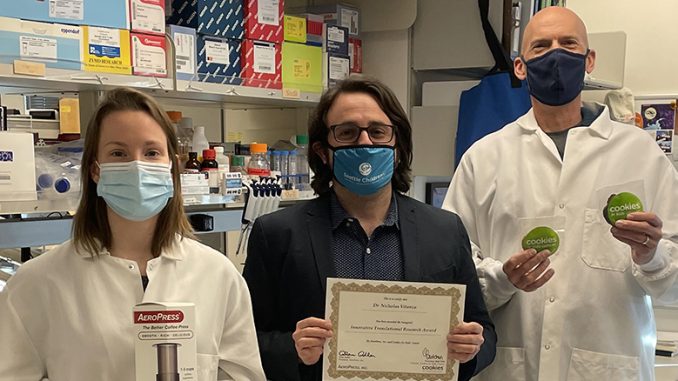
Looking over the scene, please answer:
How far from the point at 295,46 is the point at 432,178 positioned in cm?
119

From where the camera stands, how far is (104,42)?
2.30 meters

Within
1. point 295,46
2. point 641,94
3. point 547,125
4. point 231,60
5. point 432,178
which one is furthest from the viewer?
point 641,94

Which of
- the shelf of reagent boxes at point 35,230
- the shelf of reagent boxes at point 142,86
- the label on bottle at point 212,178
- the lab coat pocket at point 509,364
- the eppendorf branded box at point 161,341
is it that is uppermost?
the shelf of reagent boxes at point 142,86

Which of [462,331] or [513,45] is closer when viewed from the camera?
[462,331]

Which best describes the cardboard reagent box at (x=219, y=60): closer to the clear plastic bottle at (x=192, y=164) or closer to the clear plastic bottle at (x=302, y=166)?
the clear plastic bottle at (x=192, y=164)

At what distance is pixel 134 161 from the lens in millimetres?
1543

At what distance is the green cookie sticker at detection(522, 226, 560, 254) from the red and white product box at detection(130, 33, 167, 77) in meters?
1.56

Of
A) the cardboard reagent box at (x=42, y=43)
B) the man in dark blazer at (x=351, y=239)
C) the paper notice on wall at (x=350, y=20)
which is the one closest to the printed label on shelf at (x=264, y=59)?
the paper notice on wall at (x=350, y=20)

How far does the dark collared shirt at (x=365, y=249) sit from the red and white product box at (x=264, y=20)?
4.93ft

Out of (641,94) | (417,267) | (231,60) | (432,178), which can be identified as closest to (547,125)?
(417,267)

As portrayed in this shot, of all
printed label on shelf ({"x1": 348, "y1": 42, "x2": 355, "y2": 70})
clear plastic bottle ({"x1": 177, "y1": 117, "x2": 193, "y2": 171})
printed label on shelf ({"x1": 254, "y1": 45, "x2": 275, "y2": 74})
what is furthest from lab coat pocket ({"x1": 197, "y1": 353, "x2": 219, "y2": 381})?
printed label on shelf ({"x1": 348, "y1": 42, "x2": 355, "y2": 70})

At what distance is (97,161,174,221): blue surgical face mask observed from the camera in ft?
4.97

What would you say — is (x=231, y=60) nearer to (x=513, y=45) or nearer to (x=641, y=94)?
(x=513, y=45)

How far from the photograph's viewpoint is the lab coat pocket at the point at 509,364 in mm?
1946
